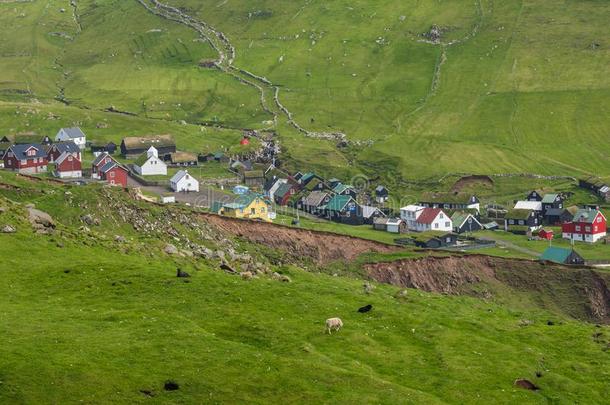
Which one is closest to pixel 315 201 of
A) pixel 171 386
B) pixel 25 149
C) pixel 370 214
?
pixel 370 214

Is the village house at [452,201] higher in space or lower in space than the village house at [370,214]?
higher

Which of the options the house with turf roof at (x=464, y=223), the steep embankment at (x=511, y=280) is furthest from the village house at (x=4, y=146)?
the steep embankment at (x=511, y=280)

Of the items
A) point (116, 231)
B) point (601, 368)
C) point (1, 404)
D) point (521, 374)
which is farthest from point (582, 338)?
point (116, 231)

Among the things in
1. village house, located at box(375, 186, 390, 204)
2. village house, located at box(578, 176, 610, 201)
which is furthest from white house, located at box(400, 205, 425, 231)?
village house, located at box(578, 176, 610, 201)

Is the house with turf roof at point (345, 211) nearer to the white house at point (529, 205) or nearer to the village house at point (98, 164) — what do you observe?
the white house at point (529, 205)

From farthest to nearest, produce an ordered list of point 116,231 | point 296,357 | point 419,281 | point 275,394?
point 419,281 < point 116,231 < point 296,357 < point 275,394

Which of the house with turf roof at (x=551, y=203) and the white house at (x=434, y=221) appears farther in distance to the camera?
the house with turf roof at (x=551, y=203)

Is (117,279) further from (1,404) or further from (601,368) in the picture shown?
(601,368)
